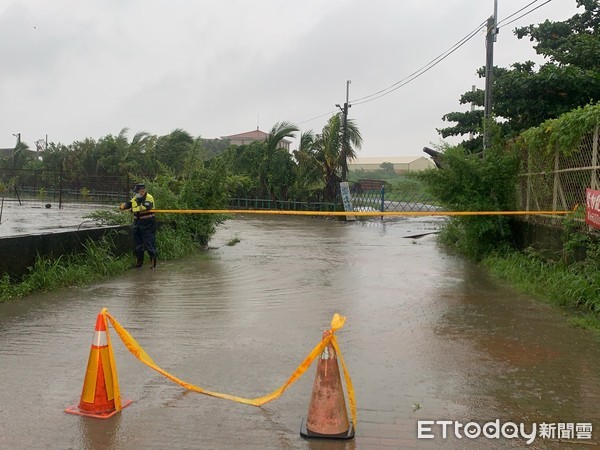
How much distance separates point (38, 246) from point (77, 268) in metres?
0.82

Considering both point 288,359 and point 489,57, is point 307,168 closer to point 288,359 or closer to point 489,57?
point 489,57

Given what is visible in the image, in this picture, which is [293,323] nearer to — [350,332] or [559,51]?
[350,332]

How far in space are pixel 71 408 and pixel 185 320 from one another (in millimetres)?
2612

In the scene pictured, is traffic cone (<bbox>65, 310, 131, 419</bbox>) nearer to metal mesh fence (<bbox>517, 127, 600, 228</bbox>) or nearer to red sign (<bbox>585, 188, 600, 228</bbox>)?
red sign (<bbox>585, 188, 600, 228</bbox>)

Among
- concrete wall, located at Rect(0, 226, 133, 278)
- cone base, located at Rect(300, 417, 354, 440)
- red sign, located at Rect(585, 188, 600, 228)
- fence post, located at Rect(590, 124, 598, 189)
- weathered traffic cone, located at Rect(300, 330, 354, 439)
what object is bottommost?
cone base, located at Rect(300, 417, 354, 440)

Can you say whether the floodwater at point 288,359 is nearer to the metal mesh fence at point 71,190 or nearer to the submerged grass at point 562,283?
the submerged grass at point 562,283

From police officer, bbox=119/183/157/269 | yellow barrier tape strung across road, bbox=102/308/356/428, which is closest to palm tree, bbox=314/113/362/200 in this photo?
police officer, bbox=119/183/157/269

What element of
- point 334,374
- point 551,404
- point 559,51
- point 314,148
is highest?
point 559,51

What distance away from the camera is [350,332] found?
6.30 metres

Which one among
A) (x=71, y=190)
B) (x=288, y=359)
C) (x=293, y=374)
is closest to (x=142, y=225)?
(x=288, y=359)

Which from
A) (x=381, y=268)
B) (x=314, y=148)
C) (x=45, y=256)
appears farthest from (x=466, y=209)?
(x=314, y=148)

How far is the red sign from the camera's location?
24.3 ft

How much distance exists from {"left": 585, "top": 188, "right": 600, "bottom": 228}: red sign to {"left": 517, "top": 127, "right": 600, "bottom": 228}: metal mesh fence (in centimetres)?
50

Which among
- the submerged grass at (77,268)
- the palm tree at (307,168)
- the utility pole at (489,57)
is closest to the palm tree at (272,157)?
the palm tree at (307,168)
